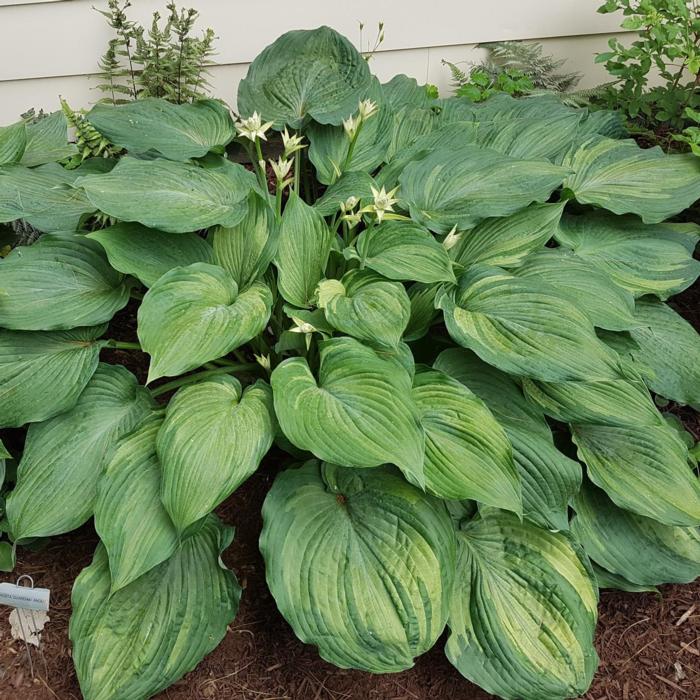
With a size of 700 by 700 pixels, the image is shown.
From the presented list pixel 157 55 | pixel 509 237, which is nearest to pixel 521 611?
pixel 509 237

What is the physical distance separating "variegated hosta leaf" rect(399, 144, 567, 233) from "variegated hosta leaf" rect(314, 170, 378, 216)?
13 centimetres

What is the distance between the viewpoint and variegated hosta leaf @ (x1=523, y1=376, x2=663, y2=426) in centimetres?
191

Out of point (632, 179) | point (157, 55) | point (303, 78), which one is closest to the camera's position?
point (632, 179)

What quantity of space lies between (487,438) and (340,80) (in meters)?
1.63

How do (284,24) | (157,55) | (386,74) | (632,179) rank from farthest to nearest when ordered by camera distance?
1. (386,74)
2. (284,24)
3. (157,55)
4. (632,179)

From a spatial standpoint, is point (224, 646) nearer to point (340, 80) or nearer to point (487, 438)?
point (487, 438)

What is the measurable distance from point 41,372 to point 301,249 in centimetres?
86

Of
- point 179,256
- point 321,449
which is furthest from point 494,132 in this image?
point 321,449

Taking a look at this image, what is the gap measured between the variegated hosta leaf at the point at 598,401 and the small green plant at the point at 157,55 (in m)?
2.01

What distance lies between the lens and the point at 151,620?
1741 mm

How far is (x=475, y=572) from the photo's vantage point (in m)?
1.89

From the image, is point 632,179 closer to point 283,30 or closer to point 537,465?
point 537,465

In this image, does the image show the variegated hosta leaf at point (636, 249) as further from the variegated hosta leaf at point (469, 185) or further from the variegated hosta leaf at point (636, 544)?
the variegated hosta leaf at point (636, 544)

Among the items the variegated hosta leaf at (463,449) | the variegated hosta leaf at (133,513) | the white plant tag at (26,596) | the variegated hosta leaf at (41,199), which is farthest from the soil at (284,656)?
the variegated hosta leaf at (41,199)
